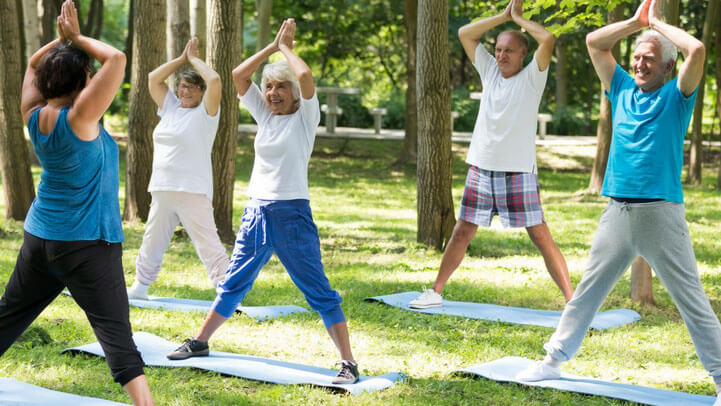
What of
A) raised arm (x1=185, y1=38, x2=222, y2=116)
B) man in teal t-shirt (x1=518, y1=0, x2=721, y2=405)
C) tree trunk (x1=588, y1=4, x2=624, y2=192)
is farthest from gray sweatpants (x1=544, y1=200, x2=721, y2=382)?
tree trunk (x1=588, y1=4, x2=624, y2=192)

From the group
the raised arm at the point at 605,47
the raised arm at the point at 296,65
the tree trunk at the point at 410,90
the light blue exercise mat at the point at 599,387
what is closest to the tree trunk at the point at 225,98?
the raised arm at the point at 296,65

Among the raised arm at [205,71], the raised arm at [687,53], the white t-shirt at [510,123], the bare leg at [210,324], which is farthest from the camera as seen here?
the white t-shirt at [510,123]

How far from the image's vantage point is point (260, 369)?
15.8ft

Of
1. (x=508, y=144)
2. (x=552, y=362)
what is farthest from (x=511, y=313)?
(x=552, y=362)

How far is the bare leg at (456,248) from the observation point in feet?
21.2

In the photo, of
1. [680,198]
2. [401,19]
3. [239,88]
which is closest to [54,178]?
[239,88]

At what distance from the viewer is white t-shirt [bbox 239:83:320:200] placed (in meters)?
4.58

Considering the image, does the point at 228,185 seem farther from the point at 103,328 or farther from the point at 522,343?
the point at 103,328

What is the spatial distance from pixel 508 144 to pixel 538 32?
875 millimetres

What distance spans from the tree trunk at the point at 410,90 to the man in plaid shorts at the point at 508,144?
33.0 ft

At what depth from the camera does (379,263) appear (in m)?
8.76

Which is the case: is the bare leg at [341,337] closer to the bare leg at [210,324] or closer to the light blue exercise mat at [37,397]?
the bare leg at [210,324]

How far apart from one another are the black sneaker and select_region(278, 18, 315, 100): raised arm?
1675 millimetres

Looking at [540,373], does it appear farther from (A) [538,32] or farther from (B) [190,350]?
(A) [538,32]
